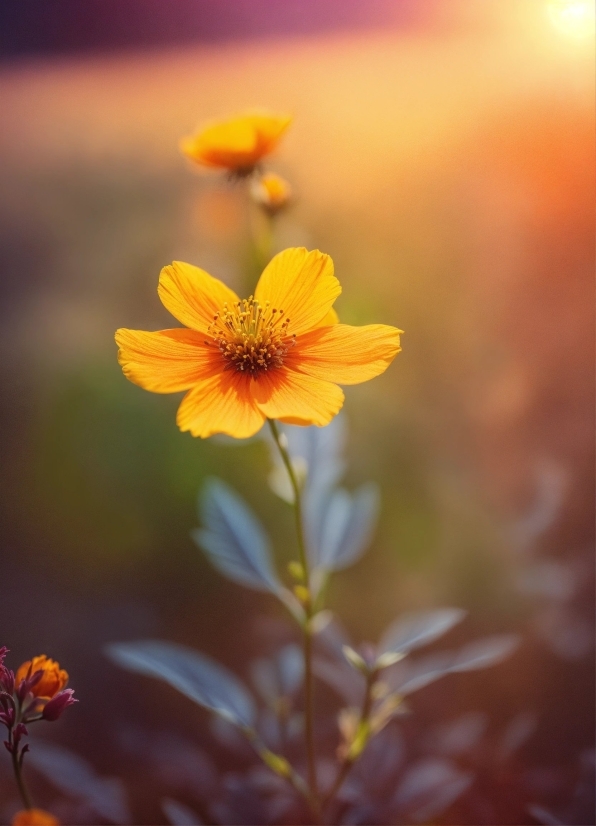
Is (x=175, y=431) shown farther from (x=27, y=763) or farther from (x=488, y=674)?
(x=488, y=674)

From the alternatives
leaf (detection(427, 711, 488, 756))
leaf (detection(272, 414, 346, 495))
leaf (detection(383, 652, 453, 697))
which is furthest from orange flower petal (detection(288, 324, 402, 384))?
leaf (detection(427, 711, 488, 756))

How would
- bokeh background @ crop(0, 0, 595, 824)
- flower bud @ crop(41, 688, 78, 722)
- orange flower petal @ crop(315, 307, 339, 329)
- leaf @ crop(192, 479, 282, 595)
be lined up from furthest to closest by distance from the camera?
1. bokeh background @ crop(0, 0, 595, 824)
2. leaf @ crop(192, 479, 282, 595)
3. orange flower petal @ crop(315, 307, 339, 329)
4. flower bud @ crop(41, 688, 78, 722)

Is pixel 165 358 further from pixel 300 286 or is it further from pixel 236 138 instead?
pixel 236 138

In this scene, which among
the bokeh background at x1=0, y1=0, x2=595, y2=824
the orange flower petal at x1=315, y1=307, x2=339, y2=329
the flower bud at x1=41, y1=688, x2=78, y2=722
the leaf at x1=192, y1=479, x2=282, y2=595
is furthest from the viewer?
the bokeh background at x1=0, y1=0, x2=595, y2=824

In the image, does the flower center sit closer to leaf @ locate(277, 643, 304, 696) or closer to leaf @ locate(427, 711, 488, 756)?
leaf @ locate(277, 643, 304, 696)

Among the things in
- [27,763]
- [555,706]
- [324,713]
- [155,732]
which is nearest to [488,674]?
[555,706]

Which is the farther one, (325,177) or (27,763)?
(325,177)

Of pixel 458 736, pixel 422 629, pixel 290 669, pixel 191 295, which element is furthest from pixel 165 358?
pixel 458 736
